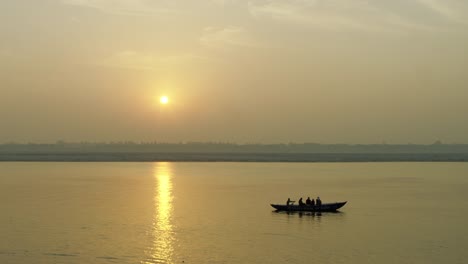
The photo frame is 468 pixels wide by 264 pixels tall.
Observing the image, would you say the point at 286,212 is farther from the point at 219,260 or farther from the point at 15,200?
the point at 15,200

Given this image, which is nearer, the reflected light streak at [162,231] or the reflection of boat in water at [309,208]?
the reflected light streak at [162,231]

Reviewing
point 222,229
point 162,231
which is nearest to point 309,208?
point 222,229

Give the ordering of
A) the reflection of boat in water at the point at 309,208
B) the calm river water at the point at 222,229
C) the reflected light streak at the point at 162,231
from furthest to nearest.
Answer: the reflection of boat in water at the point at 309,208 < the calm river water at the point at 222,229 < the reflected light streak at the point at 162,231

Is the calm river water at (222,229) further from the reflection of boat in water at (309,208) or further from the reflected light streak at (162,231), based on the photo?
the reflection of boat in water at (309,208)

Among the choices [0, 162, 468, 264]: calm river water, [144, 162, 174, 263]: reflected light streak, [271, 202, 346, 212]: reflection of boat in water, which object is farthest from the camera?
[271, 202, 346, 212]: reflection of boat in water

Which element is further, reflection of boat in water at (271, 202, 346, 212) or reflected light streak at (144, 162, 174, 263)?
reflection of boat in water at (271, 202, 346, 212)

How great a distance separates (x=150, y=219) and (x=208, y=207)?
30.5 feet

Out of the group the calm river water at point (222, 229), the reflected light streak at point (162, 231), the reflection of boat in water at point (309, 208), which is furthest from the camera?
the reflection of boat in water at point (309, 208)

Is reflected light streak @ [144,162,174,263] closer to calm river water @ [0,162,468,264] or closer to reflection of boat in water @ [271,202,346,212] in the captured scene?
calm river water @ [0,162,468,264]

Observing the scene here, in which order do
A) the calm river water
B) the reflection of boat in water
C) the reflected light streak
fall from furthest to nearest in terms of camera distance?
the reflection of boat in water
the calm river water
the reflected light streak

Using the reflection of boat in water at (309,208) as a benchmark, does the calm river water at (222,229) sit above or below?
below

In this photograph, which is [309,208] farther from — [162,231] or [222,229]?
[162,231]

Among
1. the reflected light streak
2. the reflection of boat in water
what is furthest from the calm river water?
the reflection of boat in water

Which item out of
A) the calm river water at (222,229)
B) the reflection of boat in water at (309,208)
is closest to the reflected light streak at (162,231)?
the calm river water at (222,229)
